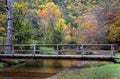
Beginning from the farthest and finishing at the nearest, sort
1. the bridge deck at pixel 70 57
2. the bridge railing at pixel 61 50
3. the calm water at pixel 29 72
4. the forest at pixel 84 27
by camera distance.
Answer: the forest at pixel 84 27 < the bridge railing at pixel 61 50 < the bridge deck at pixel 70 57 < the calm water at pixel 29 72

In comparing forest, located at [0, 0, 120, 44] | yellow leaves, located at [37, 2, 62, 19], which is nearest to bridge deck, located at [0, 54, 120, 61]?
forest, located at [0, 0, 120, 44]

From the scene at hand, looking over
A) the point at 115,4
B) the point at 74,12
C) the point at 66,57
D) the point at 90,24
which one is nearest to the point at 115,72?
the point at 66,57

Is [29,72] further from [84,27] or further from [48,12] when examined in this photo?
[48,12]

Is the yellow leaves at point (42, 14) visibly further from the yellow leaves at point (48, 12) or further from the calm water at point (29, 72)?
the calm water at point (29, 72)

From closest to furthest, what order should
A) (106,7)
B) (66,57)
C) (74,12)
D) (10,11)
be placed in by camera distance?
(66,57), (10,11), (106,7), (74,12)

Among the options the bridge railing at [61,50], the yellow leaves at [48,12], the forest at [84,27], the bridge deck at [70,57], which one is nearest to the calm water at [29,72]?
the bridge deck at [70,57]

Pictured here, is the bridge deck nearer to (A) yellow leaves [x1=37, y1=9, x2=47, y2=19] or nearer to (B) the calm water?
(B) the calm water

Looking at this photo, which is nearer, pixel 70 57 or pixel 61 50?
pixel 61 50

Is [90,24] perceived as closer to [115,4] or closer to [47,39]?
[115,4]

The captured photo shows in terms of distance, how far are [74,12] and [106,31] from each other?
145 feet

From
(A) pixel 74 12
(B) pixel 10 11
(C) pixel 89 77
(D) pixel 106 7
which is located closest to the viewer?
(C) pixel 89 77

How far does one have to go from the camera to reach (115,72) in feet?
50.1

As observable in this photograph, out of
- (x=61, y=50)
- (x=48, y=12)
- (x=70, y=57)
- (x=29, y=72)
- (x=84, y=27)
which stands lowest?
(x=29, y=72)

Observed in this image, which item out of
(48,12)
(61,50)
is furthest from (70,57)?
(48,12)
